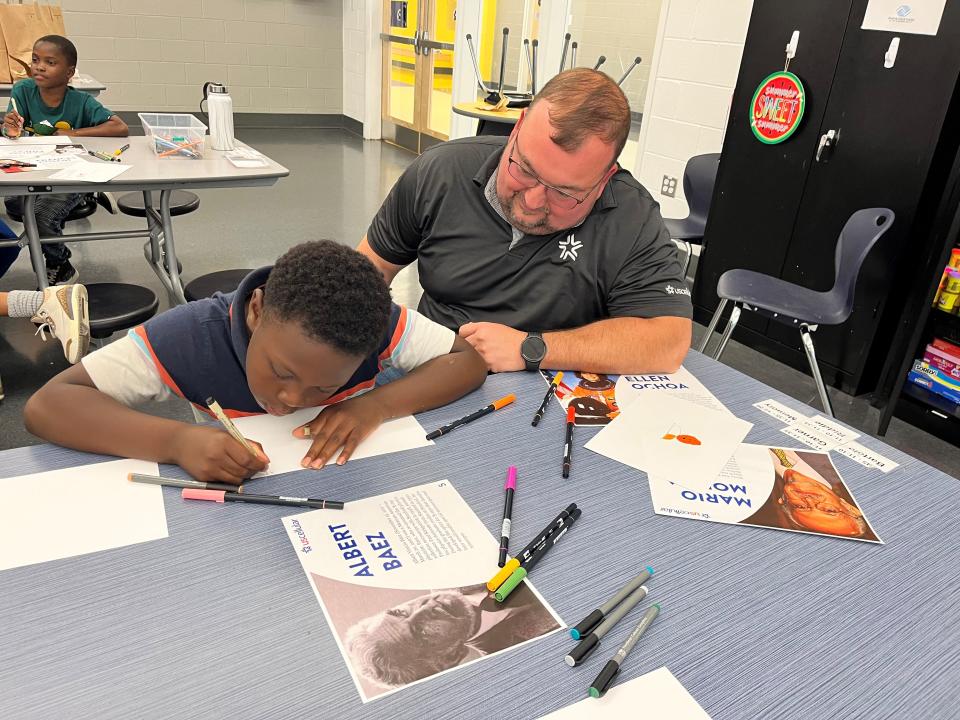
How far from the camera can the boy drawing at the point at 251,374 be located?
839 millimetres

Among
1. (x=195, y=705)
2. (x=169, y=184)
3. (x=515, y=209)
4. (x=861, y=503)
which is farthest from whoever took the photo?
(x=169, y=184)

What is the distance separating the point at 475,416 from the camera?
1.05 metres

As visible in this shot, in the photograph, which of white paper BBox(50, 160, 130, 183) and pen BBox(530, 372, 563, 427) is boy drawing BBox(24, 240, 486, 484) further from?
white paper BBox(50, 160, 130, 183)

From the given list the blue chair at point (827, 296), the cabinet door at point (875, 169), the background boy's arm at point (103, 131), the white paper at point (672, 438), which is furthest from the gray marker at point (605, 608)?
the background boy's arm at point (103, 131)

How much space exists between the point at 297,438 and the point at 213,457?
15cm

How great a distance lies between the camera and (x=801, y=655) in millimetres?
671

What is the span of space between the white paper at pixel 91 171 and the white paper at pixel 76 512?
175cm

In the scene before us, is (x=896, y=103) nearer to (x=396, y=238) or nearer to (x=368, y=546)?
(x=396, y=238)

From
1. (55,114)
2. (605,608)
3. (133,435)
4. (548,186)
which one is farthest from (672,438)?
(55,114)

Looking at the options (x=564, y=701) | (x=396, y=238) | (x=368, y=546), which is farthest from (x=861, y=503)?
(x=396, y=238)

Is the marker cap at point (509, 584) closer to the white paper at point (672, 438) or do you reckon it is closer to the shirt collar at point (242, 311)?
the white paper at point (672, 438)

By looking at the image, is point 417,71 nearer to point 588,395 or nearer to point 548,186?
point 548,186

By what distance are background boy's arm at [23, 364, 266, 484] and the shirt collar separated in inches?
5.7

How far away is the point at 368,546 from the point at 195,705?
0.78 ft
